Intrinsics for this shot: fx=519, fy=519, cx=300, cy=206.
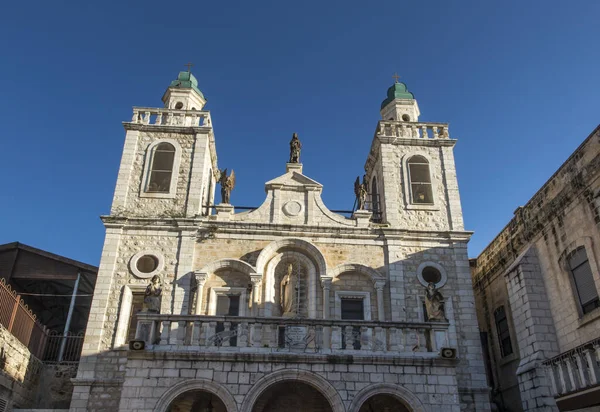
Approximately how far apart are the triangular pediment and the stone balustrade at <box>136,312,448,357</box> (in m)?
7.86

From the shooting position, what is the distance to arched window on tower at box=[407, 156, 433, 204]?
22078 millimetres

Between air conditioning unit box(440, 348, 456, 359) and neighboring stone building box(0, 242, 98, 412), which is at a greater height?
neighboring stone building box(0, 242, 98, 412)

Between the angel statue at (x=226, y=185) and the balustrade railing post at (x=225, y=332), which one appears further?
the angel statue at (x=226, y=185)

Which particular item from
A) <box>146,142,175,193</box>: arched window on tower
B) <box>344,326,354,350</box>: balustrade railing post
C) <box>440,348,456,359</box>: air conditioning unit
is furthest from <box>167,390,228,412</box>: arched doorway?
<box>146,142,175,193</box>: arched window on tower

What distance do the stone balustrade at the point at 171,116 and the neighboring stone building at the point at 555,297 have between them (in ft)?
45.5

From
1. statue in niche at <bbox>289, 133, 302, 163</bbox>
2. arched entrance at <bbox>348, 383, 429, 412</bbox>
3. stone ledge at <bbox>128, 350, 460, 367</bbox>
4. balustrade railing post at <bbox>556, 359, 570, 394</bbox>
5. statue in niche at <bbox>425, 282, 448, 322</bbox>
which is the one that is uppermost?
statue in niche at <bbox>289, 133, 302, 163</bbox>

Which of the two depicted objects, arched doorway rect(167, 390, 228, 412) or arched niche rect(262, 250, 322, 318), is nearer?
arched doorway rect(167, 390, 228, 412)

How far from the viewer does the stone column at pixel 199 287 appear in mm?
18453

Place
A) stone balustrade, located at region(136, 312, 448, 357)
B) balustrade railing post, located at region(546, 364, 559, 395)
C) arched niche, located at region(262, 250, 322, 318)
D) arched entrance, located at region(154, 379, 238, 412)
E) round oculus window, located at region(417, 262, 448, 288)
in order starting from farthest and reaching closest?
round oculus window, located at region(417, 262, 448, 288)
arched niche, located at region(262, 250, 322, 318)
balustrade railing post, located at region(546, 364, 559, 395)
stone balustrade, located at region(136, 312, 448, 357)
arched entrance, located at region(154, 379, 238, 412)

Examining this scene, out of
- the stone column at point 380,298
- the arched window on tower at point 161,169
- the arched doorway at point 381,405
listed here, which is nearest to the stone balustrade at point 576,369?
the arched doorway at point 381,405

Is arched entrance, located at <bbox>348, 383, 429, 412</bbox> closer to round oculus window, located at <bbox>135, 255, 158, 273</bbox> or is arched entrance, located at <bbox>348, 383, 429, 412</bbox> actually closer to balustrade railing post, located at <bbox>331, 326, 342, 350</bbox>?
balustrade railing post, located at <bbox>331, 326, 342, 350</bbox>

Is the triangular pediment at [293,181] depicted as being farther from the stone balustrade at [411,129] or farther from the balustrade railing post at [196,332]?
the balustrade railing post at [196,332]

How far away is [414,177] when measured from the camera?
2256 cm

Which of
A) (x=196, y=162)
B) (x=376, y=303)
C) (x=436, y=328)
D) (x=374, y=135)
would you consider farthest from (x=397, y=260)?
(x=196, y=162)
